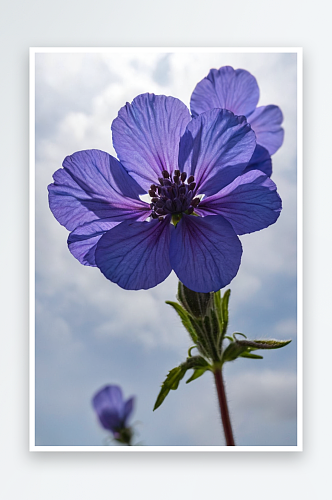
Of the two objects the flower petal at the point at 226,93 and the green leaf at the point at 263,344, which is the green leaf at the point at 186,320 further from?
the flower petal at the point at 226,93

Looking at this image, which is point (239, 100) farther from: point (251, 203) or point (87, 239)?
point (87, 239)

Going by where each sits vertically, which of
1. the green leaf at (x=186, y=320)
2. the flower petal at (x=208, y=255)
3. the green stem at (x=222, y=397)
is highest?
the flower petal at (x=208, y=255)

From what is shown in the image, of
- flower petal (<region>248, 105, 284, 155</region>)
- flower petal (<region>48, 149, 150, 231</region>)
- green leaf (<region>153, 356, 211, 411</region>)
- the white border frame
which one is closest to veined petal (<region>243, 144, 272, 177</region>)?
flower petal (<region>248, 105, 284, 155</region>)

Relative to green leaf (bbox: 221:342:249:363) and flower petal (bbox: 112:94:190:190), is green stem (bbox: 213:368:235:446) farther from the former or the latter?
flower petal (bbox: 112:94:190:190)
